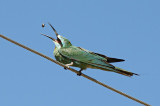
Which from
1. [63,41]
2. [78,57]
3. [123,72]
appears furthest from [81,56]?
[123,72]

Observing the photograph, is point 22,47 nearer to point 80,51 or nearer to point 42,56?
point 42,56

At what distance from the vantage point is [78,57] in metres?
6.02

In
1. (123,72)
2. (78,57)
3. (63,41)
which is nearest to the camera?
(123,72)

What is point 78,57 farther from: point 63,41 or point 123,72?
point 123,72

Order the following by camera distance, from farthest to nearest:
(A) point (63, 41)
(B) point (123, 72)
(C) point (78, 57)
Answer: (A) point (63, 41)
(C) point (78, 57)
(B) point (123, 72)

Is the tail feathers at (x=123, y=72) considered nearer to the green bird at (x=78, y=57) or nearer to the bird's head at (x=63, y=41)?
the green bird at (x=78, y=57)

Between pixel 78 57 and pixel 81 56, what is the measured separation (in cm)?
5

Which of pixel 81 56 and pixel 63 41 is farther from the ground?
pixel 63 41

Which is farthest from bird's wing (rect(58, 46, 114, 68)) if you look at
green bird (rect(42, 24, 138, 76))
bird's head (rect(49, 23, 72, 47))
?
bird's head (rect(49, 23, 72, 47))

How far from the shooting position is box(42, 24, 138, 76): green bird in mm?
Result: 5711

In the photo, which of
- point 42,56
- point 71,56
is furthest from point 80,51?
point 42,56

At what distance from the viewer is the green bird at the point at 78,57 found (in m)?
5.71

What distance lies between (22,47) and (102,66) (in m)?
1.82

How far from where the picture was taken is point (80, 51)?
612 cm
